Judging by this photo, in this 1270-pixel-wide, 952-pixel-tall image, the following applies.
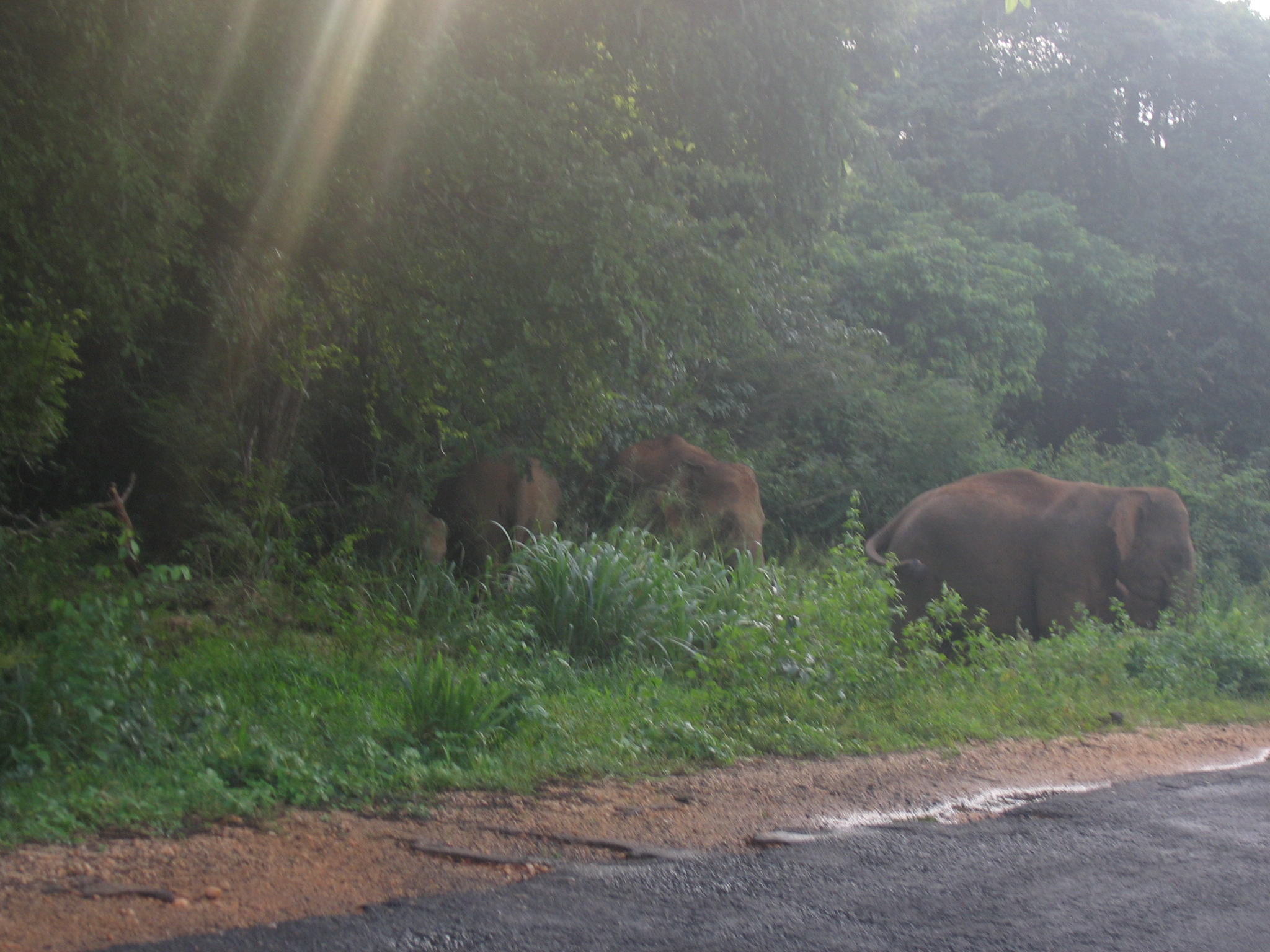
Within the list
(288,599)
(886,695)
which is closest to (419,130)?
(288,599)

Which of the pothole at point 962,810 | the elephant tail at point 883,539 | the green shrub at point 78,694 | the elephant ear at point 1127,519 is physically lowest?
the green shrub at point 78,694

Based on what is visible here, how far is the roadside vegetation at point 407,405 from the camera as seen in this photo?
5.60m

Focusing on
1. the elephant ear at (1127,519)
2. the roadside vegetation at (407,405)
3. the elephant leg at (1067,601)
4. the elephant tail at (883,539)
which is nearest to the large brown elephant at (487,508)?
the roadside vegetation at (407,405)

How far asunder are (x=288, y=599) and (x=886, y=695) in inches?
157

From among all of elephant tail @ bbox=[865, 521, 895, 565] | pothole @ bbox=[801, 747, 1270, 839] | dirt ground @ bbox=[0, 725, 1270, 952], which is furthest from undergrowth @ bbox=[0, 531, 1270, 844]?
elephant tail @ bbox=[865, 521, 895, 565]

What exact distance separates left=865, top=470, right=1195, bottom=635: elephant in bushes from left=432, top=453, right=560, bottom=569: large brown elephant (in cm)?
381

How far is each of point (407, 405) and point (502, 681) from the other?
11.7 ft

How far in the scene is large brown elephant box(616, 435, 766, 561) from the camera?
12.4 m

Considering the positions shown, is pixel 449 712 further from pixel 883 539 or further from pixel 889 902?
pixel 883 539

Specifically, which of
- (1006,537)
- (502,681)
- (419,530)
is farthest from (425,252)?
(1006,537)

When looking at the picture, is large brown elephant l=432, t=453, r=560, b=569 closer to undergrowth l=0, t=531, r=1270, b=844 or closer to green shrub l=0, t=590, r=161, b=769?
undergrowth l=0, t=531, r=1270, b=844

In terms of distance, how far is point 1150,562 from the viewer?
504 inches

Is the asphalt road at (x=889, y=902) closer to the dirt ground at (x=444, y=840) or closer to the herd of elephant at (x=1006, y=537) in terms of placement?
the dirt ground at (x=444, y=840)

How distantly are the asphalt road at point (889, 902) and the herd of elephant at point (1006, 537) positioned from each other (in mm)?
7739
